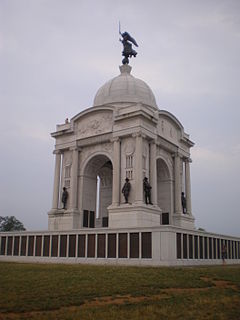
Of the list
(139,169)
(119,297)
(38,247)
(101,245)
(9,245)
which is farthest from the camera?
(9,245)

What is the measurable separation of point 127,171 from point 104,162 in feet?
22.7

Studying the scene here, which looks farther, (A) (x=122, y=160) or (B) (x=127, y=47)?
(B) (x=127, y=47)

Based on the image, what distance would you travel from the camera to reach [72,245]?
3219 centimetres

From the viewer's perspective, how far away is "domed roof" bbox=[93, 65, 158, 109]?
1689 inches

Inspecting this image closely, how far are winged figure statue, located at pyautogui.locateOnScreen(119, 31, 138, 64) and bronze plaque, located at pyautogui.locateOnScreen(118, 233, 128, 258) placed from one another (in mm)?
27419

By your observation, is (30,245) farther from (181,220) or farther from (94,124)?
(181,220)

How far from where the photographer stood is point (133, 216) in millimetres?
33469

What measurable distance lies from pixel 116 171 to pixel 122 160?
1326mm

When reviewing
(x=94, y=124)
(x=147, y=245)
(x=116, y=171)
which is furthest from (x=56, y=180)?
(x=147, y=245)

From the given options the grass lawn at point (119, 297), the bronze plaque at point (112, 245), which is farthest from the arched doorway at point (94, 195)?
the grass lawn at point (119, 297)

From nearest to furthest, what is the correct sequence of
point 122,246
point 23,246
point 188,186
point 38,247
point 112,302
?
point 112,302
point 122,246
point 38,247
point 23,246
point 188,186

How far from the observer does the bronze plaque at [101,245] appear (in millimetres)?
29781

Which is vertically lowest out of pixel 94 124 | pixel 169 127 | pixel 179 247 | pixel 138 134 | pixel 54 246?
pixel 54 246

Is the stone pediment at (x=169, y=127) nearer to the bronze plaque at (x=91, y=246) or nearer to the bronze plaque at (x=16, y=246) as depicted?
the bronze plaque at (x=91, y=246)
